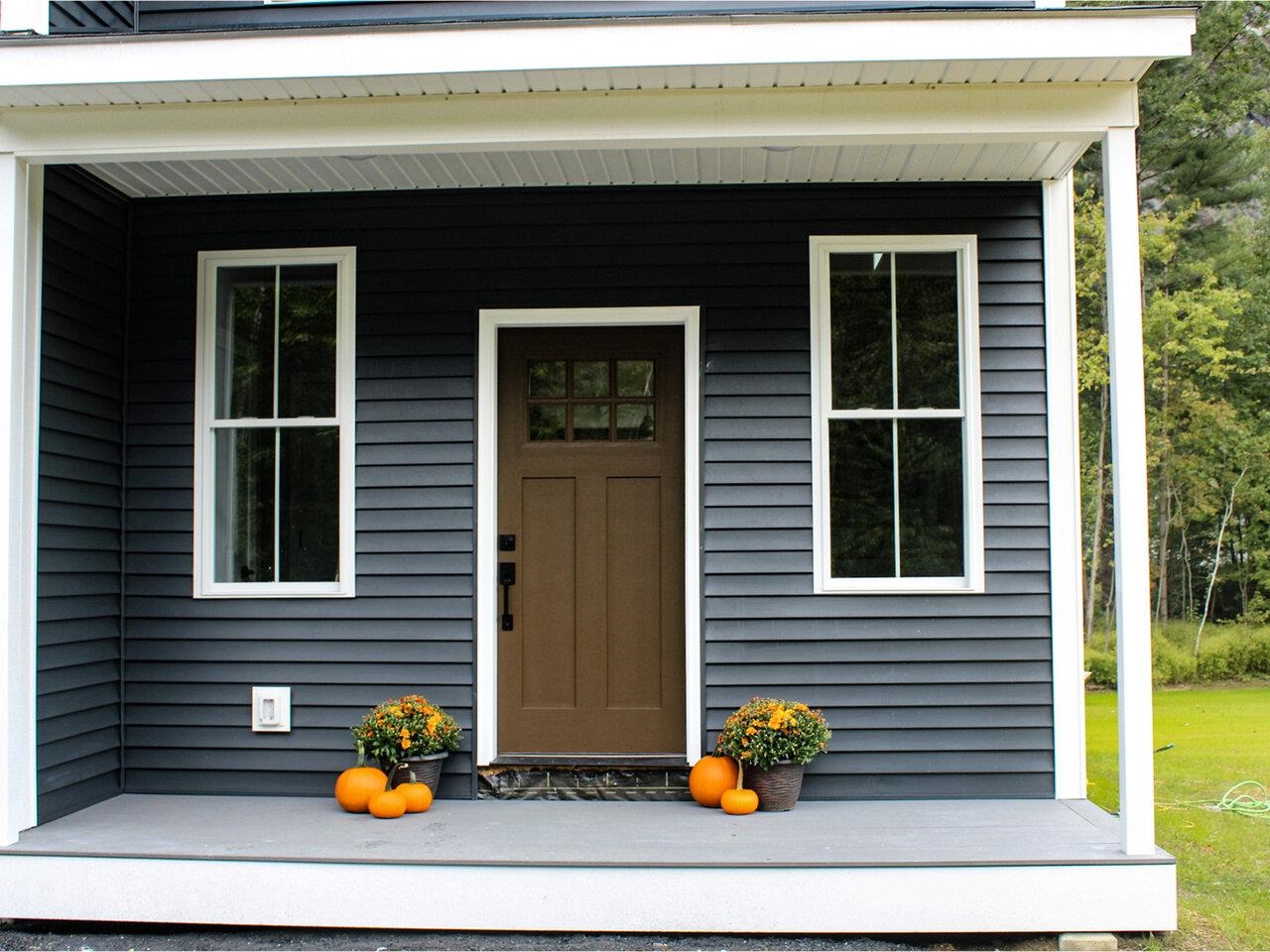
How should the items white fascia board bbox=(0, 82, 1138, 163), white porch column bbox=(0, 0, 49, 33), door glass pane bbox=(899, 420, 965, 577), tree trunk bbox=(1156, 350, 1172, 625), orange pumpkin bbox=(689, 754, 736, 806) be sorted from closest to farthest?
white fascia board bbox=(0, 82, 1138, 163), white porch column bbox=(0, 0, 49, 33), orange pumpkin bbox=(689, 754, 736, 806), door glass pane bbox=(899, 420, 965, 577), tree trunk bbox=(1156, 350, 1172, 625)

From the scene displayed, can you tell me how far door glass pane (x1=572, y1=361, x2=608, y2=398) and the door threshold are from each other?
1.50 meters

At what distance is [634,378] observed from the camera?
4406mm

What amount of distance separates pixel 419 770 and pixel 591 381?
1.72 meters

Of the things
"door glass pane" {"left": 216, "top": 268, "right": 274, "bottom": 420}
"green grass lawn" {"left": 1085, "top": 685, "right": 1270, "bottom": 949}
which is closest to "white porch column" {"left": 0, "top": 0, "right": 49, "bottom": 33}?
"door glass pane" {"left": 216, "top": 268, "right": 274, "bottom": 420}

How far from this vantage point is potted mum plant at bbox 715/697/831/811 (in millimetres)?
3877

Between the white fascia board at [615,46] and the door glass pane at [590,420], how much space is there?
5.14 feet

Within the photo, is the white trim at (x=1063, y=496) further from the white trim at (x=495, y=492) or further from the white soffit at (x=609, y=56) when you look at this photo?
the white trim at (x=495, y=492)

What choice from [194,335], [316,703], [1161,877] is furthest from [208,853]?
[1161,877]

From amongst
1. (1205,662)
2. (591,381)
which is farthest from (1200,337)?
(591,381)

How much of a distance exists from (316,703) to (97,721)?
84cm

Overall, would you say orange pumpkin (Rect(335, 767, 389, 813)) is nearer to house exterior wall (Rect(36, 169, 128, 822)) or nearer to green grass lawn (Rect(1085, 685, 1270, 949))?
house exterior wall (Rect(36, 169, 128, 822))

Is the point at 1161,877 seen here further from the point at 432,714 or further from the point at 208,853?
the point at 208,853

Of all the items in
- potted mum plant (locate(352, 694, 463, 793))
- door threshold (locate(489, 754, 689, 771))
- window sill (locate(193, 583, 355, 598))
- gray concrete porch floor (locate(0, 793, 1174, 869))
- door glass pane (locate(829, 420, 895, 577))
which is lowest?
gray concrete porch floor (locate(0, 793, 1174, 869))

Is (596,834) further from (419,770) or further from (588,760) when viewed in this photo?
(419,770)
